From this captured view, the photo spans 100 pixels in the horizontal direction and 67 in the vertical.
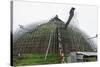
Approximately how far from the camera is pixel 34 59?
2.09 metres

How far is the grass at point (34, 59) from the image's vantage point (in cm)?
203

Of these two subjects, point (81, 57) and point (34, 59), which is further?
point (81, 57)

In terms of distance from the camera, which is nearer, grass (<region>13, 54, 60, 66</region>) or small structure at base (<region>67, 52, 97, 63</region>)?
grass (<region>13, 54, 60, 66</region>)

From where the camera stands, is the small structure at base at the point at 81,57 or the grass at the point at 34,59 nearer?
the grass at the point at 34,59

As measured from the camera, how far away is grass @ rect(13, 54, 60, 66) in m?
2.03

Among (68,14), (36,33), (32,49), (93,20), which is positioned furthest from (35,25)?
(93,20)

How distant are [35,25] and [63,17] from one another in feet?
1.03

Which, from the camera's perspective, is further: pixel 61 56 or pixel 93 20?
pixel 93 20
